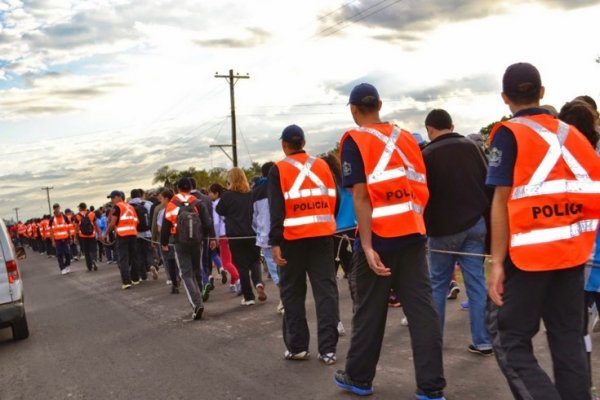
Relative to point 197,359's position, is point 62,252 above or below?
above

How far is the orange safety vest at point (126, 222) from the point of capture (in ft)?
46.7

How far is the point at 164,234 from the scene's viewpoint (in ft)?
31.8

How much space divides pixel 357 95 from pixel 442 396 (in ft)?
7.32

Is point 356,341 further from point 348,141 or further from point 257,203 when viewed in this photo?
point 257,203

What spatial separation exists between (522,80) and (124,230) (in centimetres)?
1218

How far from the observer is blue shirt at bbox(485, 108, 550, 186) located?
130 inches

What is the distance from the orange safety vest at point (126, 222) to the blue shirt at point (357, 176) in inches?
414

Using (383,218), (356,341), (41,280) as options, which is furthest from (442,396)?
(41,280)

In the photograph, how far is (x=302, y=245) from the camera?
613 cm

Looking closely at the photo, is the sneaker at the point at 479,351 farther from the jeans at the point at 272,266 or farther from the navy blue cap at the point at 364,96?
the jeans at the point at 272,266

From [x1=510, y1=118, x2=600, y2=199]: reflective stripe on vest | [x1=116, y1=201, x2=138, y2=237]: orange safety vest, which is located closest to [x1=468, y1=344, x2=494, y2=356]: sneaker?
[x1=510, y1=118, x2=600, y2=199]: reflective stripe on vest

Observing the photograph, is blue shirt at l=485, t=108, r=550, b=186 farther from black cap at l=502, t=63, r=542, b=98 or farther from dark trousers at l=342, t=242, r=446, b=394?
dark trousers at l=342, t=242, r=446, b=394

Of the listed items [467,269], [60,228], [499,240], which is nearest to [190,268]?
[467,269]

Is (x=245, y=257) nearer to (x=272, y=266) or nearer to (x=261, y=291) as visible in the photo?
(x=272, y=266)
